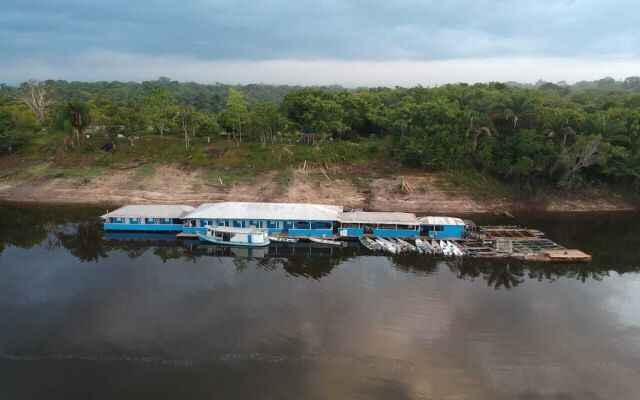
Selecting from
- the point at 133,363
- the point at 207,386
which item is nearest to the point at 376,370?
the point at 207,386

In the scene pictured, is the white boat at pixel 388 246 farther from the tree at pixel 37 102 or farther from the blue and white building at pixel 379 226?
the tree at pixel 37 102

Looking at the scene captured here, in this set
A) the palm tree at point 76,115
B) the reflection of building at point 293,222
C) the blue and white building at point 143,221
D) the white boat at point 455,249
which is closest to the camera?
the white boat at point 455,249

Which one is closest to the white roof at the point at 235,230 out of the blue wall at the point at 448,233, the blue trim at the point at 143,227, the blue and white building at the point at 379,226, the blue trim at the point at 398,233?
the blue trim at the point at 143,227

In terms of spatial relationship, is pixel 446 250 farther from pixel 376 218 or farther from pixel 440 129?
pixel 440 129

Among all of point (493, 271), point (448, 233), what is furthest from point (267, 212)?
point (493, 271)

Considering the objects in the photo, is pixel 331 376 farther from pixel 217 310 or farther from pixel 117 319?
pixel 117 319

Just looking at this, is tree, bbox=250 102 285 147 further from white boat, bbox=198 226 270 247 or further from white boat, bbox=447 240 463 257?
white boat, bbox=447 240 463 257

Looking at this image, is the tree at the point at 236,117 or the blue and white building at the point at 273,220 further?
the tree at the point at 236,117
